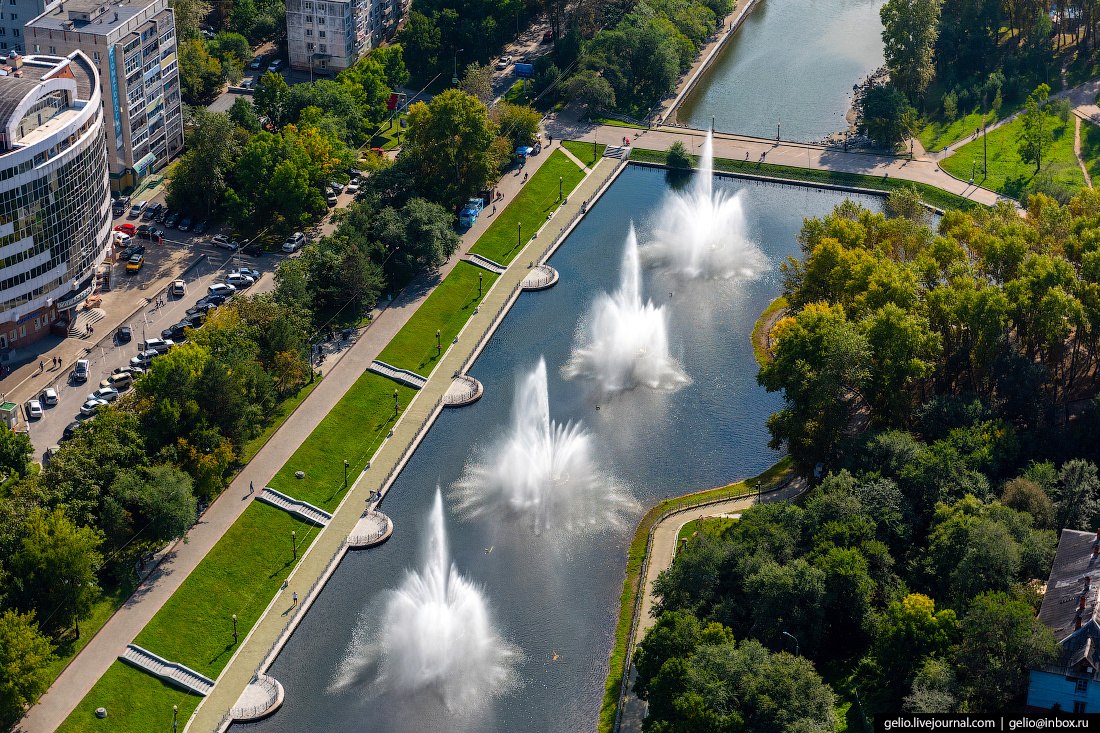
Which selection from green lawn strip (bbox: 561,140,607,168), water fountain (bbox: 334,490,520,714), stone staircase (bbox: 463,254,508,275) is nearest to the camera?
water fountain (bbox: 334,490,520,714)

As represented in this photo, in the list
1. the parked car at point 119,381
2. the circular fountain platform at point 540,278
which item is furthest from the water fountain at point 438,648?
the circular fountain platform at point 540,278

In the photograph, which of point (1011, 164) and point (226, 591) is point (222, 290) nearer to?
point (226, 591)

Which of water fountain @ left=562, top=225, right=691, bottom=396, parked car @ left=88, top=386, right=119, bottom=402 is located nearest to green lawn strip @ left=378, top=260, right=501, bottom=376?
water fountain @ left=562, top=225, right=691, bottom=396

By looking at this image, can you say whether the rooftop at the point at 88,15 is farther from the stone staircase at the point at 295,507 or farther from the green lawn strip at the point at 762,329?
Result: the green lawn strip at the point at 762,329

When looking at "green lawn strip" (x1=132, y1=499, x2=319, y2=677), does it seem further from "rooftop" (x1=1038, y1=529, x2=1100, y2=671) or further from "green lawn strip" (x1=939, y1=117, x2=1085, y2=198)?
"green lawn strip" (x1=939, y1=117, x2=1085, y2=198)

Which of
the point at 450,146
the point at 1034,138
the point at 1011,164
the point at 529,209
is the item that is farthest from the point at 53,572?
the point at 1034,138
